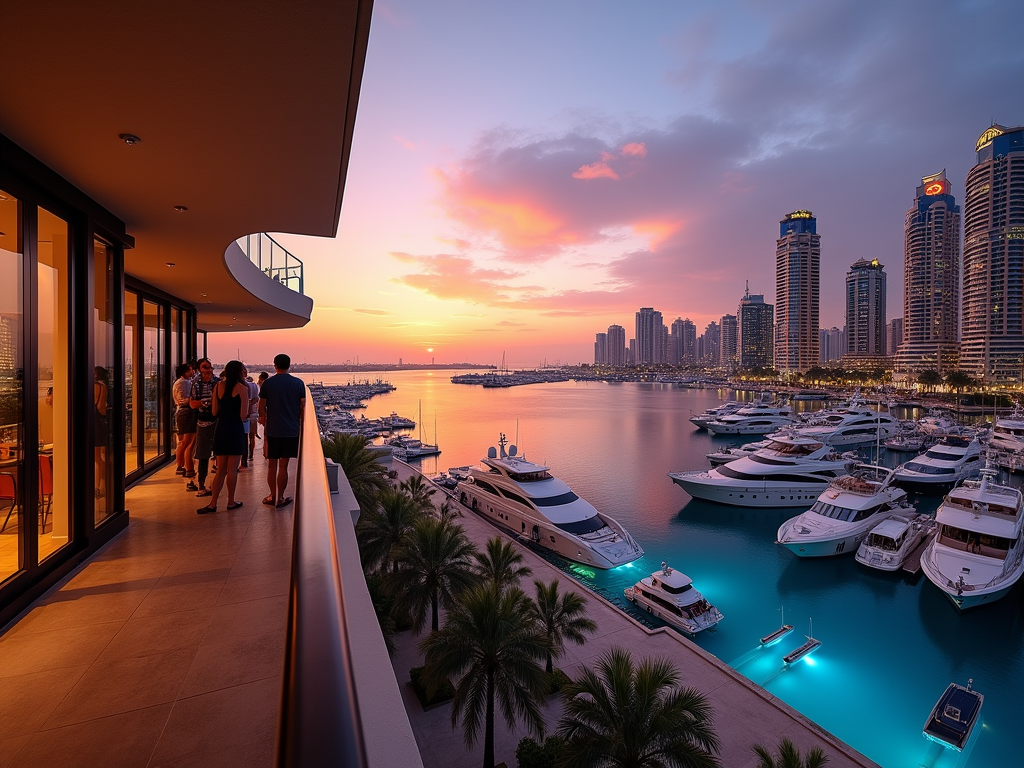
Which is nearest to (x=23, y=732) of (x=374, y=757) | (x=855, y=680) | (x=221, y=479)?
(x=374, y=757)

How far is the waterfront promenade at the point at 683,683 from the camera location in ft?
30.6

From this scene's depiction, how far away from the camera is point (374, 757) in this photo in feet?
6.87

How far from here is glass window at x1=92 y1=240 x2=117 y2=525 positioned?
518 cm

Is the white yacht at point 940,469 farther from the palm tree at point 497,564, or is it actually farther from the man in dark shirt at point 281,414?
the man in dark shirt at point 281,414

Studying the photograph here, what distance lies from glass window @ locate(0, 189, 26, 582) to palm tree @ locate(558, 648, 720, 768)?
7612 millimetres

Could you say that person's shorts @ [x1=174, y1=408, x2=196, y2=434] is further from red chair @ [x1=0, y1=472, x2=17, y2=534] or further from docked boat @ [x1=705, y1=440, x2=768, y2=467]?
docked boat @ [x1=705, y1=440, x2=768, y2=467]

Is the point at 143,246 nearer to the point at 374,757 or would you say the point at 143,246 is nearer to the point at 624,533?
the point at 374,757

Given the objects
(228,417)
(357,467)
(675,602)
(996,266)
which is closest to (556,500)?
(675,602)

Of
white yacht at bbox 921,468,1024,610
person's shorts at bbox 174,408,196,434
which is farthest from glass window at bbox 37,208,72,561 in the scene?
white yacht at bbox 921,468,1024,610

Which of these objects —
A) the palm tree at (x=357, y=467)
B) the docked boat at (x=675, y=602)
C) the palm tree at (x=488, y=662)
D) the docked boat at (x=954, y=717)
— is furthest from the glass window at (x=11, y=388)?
the docked boat at (x=954, y=717)

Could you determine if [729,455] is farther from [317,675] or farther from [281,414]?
[317,675]

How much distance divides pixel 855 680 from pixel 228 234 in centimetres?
1890

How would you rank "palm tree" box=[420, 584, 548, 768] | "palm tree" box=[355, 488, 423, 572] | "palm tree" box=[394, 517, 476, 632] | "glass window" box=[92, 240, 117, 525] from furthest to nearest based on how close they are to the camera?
"palm tree" box=[355, 488, 423, 572] → "palm tree" box=[394, 517, 476, 632] → "palm tree" box=[420, 584, 548, 768] → "glass window" box=[92, 240, 117, 525]

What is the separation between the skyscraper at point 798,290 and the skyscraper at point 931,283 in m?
21.0
